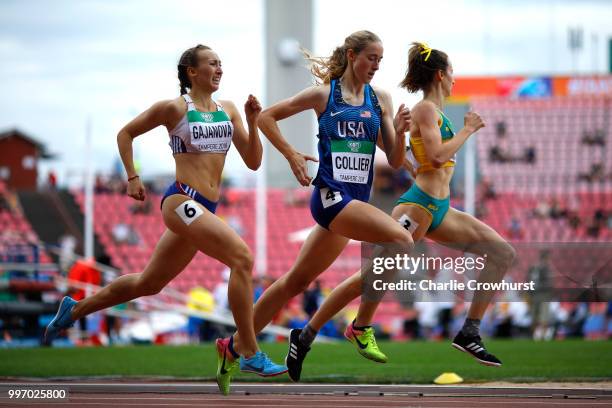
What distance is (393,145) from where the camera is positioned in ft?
27.4

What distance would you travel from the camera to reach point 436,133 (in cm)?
820

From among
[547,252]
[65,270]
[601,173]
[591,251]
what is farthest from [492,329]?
[601,173]

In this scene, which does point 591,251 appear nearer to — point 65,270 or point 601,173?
point 65,270

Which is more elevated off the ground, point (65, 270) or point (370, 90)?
point (370, 90)

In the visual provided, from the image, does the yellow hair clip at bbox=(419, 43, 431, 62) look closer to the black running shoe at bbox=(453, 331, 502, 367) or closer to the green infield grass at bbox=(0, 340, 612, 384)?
the black running shoe at bbox=(453, 331, 502, 367)

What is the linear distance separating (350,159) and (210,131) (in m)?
1.11

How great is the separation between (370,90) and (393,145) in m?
0.50

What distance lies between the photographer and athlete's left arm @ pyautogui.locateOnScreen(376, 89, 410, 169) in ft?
26.6

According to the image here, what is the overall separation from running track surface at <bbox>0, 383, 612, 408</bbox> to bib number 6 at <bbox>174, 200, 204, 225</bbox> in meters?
1.44

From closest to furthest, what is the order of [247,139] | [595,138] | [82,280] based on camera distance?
[247,139] < [82,280] < [595,138]

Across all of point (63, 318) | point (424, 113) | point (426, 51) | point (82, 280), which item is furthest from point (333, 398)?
point (82, 280)

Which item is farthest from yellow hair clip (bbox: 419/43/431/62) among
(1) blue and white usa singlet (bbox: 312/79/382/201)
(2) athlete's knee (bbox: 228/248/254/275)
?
(2) athlete's knee (bbox: 228/248/254/275)

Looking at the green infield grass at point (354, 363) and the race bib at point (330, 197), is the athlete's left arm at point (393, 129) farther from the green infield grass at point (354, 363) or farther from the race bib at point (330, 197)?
the green infield grass at point (354, 363)

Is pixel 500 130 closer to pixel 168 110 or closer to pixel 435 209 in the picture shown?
pixel 435 209
